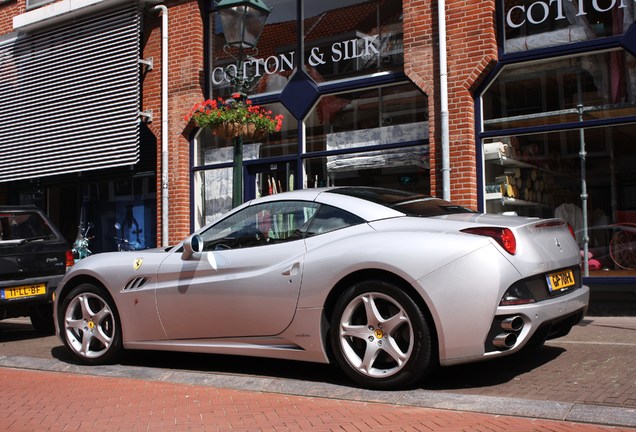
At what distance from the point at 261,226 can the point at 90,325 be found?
76.8 inches

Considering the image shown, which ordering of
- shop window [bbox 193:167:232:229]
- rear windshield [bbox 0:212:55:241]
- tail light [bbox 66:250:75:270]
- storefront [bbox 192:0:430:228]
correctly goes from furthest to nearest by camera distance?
shop window [bbox 193:167:232:229] < storefront [bbox 192:0:430:228] < tail light [bbox 66:250:75:270] < rear windshield [bbox 0:212:55:241]

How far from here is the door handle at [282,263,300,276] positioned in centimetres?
516

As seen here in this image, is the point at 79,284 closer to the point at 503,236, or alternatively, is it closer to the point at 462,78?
the point at 503,236

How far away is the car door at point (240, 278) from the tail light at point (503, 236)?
4.40 ft

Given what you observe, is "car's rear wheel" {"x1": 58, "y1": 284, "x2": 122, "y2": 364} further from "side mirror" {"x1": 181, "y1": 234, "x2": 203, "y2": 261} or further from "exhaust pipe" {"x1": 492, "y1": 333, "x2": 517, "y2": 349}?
"exhaust pipe" {"x1": 492, "y1": 333, "x2": 517, "y2": 349}

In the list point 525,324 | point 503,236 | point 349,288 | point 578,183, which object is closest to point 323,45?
point 578,183

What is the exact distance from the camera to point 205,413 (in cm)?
448

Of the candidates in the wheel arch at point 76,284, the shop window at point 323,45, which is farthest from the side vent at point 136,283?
the shop window at point 323,45

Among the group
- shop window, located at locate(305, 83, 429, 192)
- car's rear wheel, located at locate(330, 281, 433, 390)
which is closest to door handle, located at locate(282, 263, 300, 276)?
car's rear wheel, located at locate(330, 281, 433, 390)

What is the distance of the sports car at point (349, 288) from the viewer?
450cm

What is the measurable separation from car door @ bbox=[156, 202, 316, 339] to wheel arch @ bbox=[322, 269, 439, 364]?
0.27 meters

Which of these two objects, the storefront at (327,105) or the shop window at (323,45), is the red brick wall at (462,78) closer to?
the storefront at (327,105)

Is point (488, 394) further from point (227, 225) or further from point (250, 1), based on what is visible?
point (250, 1)

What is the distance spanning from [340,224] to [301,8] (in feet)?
24.7
